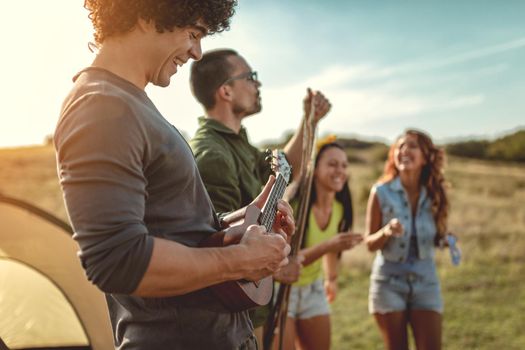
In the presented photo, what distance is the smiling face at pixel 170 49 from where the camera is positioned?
5.16ft

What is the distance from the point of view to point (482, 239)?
13164 millimetres

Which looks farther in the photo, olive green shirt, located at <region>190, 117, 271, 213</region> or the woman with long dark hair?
the woman with long dark hair

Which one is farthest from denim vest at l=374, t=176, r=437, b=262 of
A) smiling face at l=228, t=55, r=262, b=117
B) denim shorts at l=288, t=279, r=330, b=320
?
smiling face at l=228, t=55, r=262, b=117

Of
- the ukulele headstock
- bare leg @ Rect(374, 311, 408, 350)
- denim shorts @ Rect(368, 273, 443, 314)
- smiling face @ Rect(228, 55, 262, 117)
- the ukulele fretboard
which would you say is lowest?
bare leg @ Rect(374, 311, 408, 350)

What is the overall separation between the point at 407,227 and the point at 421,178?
0.57m

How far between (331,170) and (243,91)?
5.01 ft

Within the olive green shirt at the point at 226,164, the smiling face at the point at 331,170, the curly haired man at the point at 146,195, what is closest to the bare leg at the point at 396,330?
the smiling face at the point at 331,170

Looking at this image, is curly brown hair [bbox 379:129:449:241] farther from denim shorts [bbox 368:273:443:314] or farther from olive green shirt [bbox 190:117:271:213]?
olive green shirt [bbox 190:117:271:213]

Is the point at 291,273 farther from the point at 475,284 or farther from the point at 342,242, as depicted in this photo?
the point at 475,284

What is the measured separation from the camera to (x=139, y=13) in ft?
5.02

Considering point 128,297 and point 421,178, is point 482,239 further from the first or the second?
point 128,297

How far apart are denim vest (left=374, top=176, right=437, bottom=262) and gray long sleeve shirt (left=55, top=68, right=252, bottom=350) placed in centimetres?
308

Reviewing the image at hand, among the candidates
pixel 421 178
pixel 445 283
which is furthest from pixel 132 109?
pixel 445 283

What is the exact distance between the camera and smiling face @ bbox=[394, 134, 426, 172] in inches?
195
